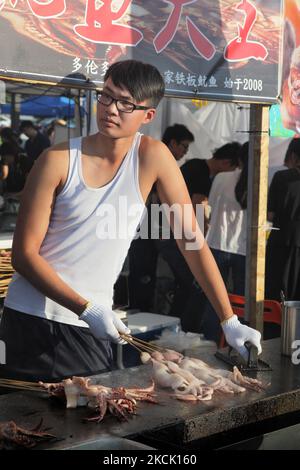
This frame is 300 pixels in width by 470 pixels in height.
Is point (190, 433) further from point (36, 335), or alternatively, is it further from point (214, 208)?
point (214, 208)

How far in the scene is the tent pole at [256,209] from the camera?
15.1ft

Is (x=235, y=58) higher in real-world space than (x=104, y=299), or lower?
higher

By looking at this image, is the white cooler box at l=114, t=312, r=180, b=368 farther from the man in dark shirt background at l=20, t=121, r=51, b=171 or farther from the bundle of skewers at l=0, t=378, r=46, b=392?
the man in dark shirt background at l=20, t=121, r=51, b=171

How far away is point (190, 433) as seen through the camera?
2564mm

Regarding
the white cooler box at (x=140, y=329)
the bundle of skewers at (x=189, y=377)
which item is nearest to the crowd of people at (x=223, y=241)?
the white cooler box at (x=140, y=329)

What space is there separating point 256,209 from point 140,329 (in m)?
1.39

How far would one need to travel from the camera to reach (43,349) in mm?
3117

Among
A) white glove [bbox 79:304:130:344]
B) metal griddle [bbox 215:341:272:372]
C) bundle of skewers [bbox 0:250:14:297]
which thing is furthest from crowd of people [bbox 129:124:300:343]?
white glove [bbox 79:304:130:344]

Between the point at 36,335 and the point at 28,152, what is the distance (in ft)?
34.6

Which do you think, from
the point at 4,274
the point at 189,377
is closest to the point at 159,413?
the point at 189,377

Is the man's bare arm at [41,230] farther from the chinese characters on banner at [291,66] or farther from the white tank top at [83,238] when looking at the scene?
the chinese characters on banner at [291,66]

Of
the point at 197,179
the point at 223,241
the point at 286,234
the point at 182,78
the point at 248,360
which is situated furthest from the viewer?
the point at 223,241

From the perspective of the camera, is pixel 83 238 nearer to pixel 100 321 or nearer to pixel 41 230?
pixel 41 230
